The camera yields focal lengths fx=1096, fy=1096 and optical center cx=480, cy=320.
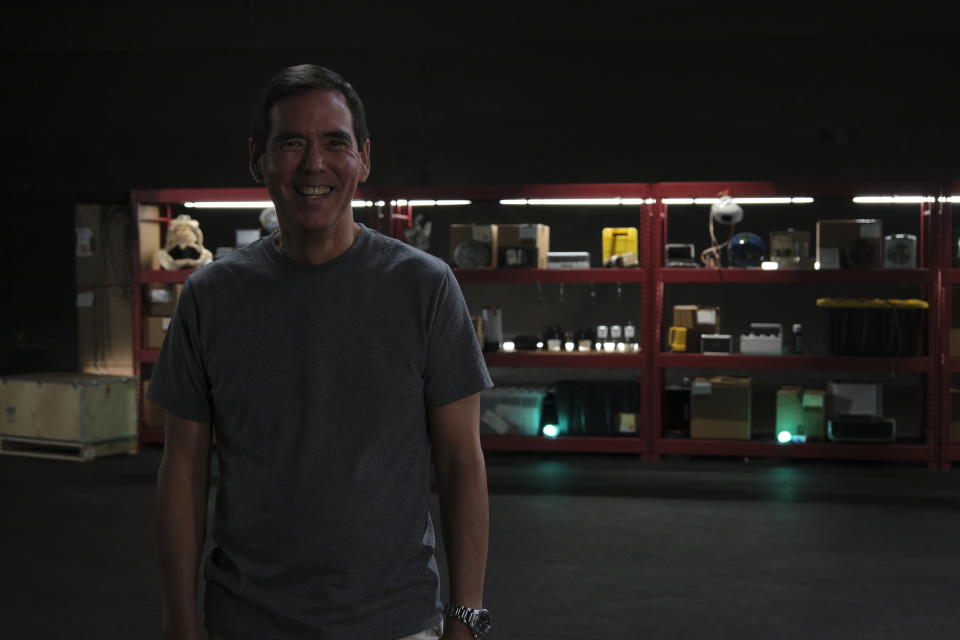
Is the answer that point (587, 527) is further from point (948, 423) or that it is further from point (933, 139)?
point (933, 139)

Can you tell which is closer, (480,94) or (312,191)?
(312,191)

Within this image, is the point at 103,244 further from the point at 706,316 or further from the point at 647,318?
the point at 706,316

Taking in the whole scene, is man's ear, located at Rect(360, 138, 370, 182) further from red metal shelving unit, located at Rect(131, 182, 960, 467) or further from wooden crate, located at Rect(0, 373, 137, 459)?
wooden crate, located at Rect(0, 373, 137, 459)

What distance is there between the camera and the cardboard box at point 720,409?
29.7ft

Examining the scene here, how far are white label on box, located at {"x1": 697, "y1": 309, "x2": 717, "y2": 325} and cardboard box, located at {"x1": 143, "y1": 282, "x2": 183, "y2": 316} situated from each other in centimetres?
461

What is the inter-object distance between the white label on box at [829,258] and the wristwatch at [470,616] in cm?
796

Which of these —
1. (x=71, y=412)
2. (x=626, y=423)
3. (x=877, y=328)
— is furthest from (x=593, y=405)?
(x=71, y=412)

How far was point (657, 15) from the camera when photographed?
386 inches

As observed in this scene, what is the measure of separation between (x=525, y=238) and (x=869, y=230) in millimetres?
2830

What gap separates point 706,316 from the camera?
30.3ft

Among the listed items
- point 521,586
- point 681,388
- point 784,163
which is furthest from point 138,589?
point 784,163

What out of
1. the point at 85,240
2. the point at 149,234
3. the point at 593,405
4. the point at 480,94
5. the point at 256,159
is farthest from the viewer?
the point at 480,94

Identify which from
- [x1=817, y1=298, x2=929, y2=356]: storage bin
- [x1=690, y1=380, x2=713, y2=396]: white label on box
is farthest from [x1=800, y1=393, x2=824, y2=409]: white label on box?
[x1=690, y1=380, x2=713, y2=396]: white label on box

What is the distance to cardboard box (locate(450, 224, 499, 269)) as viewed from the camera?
9453 mm
